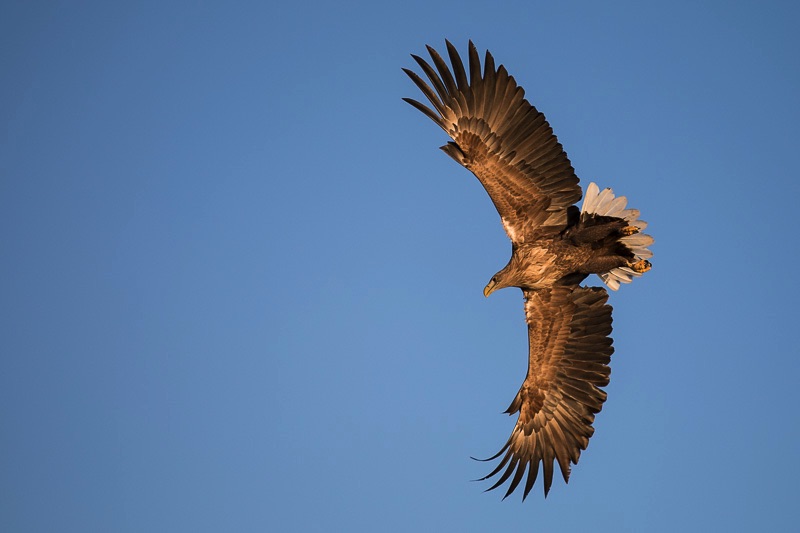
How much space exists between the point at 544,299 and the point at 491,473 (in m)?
2.05

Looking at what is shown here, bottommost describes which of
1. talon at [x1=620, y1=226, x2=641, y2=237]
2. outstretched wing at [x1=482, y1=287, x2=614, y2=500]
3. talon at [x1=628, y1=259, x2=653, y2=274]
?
outstretched wing at [x1=482, y1=287, x2=614, y2=500]

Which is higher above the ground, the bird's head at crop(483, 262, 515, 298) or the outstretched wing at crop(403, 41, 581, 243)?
the outstretched wing at crop(403, 41, 581, 243)

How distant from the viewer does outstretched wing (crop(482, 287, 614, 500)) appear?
39.8 ft

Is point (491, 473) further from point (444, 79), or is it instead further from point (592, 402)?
point (444, 79)

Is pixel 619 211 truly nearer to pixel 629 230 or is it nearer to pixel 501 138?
pixel 629 230

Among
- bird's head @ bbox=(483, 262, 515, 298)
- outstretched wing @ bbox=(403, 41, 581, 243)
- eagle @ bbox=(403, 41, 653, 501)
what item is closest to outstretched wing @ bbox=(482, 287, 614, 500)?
eagle @ bbox=(403, 41, 653, 501)

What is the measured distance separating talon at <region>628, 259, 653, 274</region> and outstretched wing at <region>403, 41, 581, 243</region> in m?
1.06

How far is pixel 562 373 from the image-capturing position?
40.5 ft

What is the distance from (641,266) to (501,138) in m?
2.17

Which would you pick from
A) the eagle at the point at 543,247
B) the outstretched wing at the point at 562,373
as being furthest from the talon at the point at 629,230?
the outstretched wing at the point at 562,373

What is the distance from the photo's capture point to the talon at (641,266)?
11.7 m

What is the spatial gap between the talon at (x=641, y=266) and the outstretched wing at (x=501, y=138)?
1.06m

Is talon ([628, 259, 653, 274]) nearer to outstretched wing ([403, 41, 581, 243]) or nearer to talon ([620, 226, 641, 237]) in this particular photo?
talon ([620, 226, 641, 237])

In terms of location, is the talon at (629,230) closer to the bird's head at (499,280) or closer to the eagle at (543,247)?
the eagle at (543,247)
